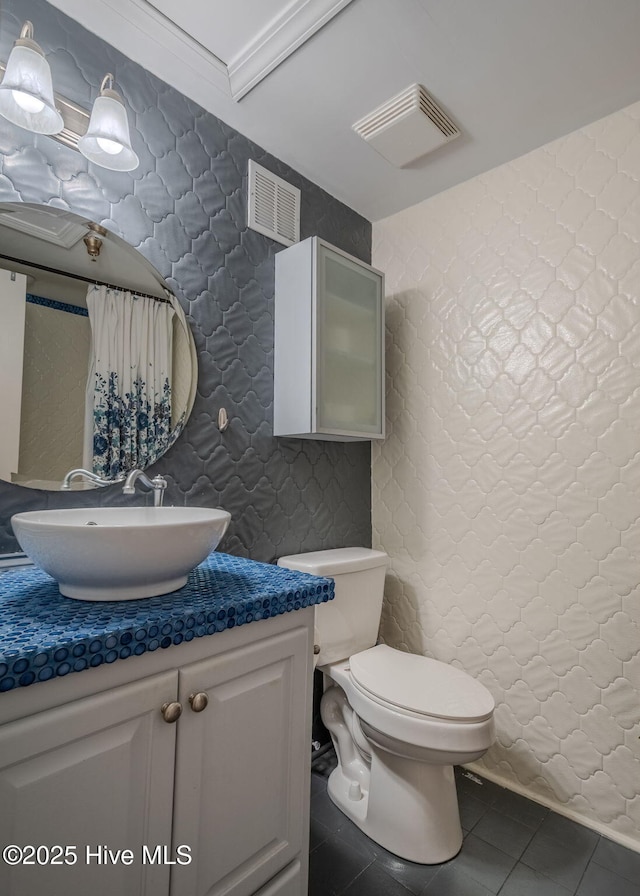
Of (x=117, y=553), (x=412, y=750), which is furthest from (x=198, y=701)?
(x=412, y=750)

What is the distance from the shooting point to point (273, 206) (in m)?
1.81

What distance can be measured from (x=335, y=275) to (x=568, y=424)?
1025mm

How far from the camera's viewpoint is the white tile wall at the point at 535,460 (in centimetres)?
153

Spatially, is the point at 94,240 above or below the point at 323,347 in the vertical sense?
above

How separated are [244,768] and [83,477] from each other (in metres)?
0.80

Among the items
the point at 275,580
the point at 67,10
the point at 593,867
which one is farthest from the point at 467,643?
the point at 67,10

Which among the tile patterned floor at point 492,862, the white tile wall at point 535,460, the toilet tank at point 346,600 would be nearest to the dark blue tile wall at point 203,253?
the toilet tank at point 346,600

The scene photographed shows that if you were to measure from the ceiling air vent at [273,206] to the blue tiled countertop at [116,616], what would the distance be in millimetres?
1323

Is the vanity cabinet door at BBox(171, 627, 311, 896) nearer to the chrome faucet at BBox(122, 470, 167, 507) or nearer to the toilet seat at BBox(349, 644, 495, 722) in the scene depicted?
the toilet seat at BBox(349, 644, 495, 722)

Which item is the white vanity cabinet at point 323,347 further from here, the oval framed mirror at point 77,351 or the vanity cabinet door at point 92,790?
the vanity cabinet door at point 92,790

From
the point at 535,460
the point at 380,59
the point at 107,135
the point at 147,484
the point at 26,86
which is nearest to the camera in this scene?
the point at 26,86

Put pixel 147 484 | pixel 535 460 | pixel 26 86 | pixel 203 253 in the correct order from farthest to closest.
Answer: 1. pixel 535 460
2. pixel 203 253
3. pixel 147 484
4. pixel 26 86

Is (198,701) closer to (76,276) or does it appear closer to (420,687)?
(420,687)

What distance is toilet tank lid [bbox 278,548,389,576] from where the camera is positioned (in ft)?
5.46
